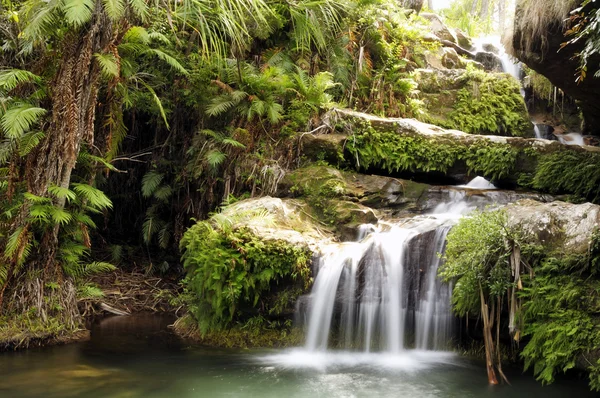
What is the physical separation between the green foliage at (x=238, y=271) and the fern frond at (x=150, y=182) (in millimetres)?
3242

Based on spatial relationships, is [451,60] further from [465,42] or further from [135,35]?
[135,35]

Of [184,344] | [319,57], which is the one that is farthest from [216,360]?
[319,57]

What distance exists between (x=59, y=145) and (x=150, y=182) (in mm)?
3354

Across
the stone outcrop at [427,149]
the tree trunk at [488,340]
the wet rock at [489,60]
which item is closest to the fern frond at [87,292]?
the stone outcrop at [427,149]

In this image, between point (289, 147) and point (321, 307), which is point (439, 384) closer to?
point (321, 307)

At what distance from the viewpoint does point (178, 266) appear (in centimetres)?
1110

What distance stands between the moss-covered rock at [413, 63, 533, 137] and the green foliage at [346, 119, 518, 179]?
7.85 feet

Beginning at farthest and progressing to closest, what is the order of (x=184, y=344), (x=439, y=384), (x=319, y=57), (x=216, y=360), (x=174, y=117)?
(x=319, y=57), (x=174, y=117), (x=184, y=344), (x=216, y=360), (x=439, y=384)

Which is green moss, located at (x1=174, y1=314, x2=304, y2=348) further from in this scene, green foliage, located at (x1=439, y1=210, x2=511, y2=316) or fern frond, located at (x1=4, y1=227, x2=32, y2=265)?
fern frond, located at (x1=4, y1=227, x2=32, y2=265)

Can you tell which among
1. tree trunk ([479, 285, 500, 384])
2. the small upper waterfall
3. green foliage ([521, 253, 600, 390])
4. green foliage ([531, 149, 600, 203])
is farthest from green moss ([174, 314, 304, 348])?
green foliage ([531, 149, 600, 203])

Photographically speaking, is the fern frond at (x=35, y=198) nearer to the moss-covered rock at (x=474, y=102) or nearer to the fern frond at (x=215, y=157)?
the fern frond at (x=215, y=157)

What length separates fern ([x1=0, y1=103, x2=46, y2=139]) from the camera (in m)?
6.33

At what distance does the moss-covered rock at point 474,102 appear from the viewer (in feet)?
39.6

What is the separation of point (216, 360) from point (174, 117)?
226 inches
